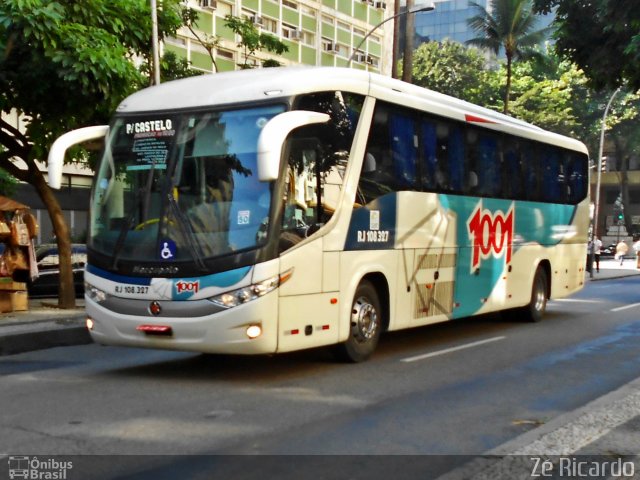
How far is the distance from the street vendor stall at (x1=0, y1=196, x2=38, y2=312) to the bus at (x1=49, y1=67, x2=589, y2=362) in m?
6.02

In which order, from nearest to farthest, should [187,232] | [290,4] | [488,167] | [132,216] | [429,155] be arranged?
[187,232], [132,216], [429,155], [488,167], [290,4]

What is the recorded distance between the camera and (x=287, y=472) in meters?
5.47

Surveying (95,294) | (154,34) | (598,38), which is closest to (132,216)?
(95,294)

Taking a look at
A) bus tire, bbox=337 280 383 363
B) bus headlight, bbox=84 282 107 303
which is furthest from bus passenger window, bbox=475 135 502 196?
bus headlight, bbox=84 282 107 303

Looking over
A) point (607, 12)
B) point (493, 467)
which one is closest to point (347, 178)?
point (493, 467)

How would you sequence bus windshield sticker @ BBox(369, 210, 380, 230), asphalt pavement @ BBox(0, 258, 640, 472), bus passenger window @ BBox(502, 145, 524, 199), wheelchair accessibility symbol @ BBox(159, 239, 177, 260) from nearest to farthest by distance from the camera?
asphalt pavement @ BBox(0, 258, 640, 472), wheelchair accessibility symbol @ BBox(159, 239, 177, 260), bus windshield sticker @ BBox(369, 210, 380, 230), bus passenger window @ BBox(502, 145, 524, 199)

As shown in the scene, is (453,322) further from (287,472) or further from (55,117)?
(287,472)

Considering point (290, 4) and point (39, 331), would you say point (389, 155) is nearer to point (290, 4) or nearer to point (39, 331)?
point (39, 331)

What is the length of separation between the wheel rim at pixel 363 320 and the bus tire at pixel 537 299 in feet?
18.9

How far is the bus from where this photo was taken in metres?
8.40

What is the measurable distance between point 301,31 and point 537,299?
32779mm

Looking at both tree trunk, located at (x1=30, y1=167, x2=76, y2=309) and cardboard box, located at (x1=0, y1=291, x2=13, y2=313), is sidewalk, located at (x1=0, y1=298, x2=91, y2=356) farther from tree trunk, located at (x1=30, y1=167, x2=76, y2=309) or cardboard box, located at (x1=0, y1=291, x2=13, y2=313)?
tree trunk, located at (x1=30, y1=167, x2=76, y2=309)

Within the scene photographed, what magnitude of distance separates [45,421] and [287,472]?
236cm

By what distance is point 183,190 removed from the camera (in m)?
8.60
